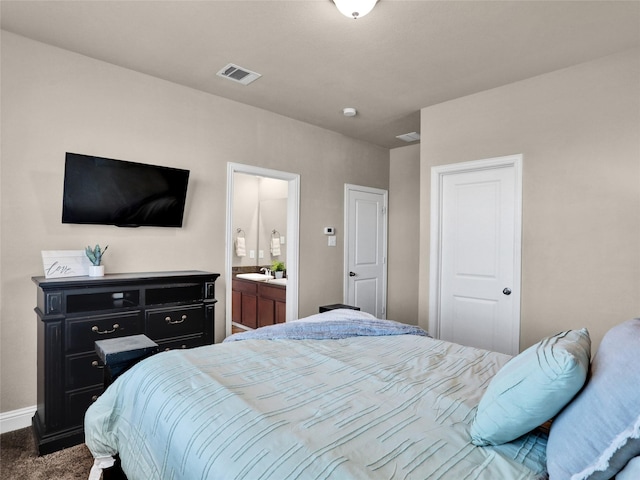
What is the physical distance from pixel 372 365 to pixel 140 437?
978 millimetres

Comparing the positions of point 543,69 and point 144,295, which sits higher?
point 543,69

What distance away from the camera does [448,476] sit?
3.00 feet

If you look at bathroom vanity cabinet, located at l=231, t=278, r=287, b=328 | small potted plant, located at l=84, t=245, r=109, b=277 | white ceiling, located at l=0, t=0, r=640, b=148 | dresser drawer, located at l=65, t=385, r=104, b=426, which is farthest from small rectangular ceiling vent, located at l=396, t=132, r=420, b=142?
dresser drawer, located at l=65, t=385, r=104, b=426

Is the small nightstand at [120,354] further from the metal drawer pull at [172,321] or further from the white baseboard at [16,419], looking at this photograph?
the white baseboard at [16,419]

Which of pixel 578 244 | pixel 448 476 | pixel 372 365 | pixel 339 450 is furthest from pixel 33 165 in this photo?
pixel 578 244

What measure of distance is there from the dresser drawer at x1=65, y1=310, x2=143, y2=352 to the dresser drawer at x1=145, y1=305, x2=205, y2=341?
9cm

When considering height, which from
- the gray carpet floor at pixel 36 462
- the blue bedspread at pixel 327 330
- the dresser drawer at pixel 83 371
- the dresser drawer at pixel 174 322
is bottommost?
the gray carpet floor at pixel 36 462

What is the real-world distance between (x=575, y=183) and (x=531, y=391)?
107 inches

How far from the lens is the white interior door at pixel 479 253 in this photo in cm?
339

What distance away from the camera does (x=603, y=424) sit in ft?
2.71

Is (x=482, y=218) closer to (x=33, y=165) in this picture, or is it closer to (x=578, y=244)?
(x=578, y=244)

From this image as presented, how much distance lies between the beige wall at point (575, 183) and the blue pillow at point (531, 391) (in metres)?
2.27

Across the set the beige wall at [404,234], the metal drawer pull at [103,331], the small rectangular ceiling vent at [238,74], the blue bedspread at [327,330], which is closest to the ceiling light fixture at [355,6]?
the small rectangular ceiling vent at [238,74]

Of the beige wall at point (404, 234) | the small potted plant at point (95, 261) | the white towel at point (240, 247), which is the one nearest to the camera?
the small potted plant at point (95, 261)
